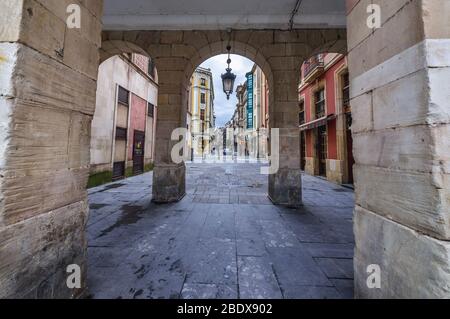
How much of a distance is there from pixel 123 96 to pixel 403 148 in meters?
10.3

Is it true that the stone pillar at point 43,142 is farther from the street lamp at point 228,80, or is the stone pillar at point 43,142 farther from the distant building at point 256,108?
the distant building at point 256,108

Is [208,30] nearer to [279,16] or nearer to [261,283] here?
[279,16]

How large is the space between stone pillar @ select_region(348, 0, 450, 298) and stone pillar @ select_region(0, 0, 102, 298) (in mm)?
2468

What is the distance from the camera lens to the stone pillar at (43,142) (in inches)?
45.6

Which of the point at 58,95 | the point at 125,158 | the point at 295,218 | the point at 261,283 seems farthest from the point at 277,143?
the point at 125,158

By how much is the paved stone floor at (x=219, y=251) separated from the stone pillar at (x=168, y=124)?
0.57 metres

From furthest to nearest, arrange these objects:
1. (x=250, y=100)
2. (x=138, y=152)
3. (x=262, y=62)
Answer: (x=250, y=100)
(x=138, y=152)
(x=262, y=62)

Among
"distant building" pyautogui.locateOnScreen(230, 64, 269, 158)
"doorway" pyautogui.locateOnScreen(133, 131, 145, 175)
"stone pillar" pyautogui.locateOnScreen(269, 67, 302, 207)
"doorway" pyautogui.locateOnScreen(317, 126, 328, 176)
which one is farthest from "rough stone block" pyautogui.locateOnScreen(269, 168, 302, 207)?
"distant building" pyautogui.locateOnScreen(230, 64, 269, 158)

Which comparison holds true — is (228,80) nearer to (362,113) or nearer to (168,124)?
(168,124)

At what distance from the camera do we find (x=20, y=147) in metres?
1.22

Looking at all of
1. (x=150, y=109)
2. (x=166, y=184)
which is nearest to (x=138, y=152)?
(x=150, y=109)

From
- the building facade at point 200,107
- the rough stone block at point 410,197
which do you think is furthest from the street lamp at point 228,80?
the building facade at point 200,107

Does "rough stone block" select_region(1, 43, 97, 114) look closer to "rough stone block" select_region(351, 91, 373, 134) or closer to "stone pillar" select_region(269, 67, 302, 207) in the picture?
"rough stone block" select_region(351, 91, 373, 134)

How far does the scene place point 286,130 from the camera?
→ 522cm
